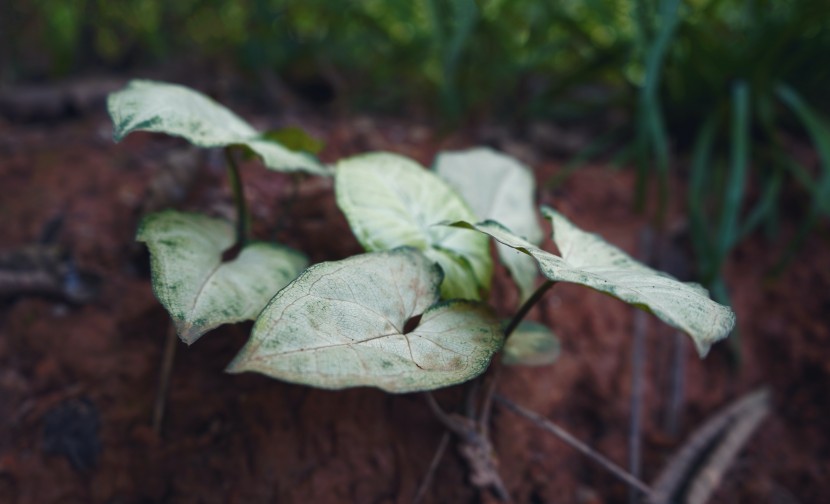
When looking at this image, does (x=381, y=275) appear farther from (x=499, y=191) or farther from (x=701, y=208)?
(x=701, y=208)

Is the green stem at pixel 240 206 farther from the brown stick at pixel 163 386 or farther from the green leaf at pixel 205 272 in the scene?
the brown stick at pixel 163 386

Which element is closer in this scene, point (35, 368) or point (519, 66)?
point (35, 368)

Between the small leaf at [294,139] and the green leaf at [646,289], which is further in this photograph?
the small leaf at [294,139]

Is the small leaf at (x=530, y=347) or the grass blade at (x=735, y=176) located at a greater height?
the grass blade at (x=735, y=176)

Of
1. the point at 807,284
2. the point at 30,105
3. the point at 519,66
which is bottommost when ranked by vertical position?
the point at 30,105

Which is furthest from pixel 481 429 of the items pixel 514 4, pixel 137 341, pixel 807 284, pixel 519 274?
pixel 514 4

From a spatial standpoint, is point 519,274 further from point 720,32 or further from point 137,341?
point 720,32

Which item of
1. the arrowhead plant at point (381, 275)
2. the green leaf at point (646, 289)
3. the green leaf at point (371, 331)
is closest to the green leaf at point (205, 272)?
the arrowhead plant at point (381, 275)

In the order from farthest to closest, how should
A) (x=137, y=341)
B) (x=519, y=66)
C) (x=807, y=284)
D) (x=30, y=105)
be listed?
(x=519, y=66)
(x=30, y=105)
(x=807, y=284)
(x=137, y=341)
